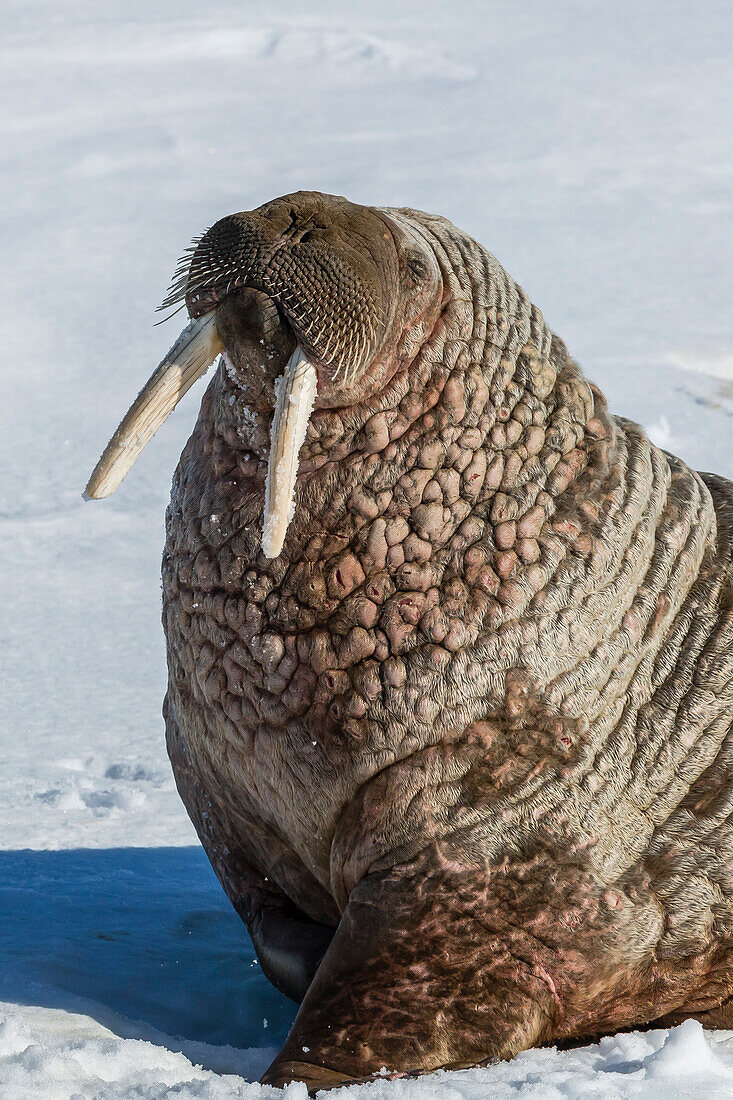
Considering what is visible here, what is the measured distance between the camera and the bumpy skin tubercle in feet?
9.02

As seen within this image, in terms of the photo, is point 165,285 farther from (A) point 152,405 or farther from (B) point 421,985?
(B) point 421,985

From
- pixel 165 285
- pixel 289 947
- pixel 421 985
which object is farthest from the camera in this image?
pixel 165 285

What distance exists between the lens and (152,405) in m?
2.75

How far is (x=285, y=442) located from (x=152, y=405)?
0.31m

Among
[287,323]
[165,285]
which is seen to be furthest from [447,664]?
[165,285]

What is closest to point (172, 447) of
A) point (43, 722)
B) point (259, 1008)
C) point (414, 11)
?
point (43, 722)

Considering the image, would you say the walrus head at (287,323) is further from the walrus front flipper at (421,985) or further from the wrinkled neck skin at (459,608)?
the walrus front flipper at (421,985)

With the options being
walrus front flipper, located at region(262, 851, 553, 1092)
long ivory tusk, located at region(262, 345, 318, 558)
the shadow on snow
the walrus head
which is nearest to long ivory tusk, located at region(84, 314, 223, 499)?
the walrus head

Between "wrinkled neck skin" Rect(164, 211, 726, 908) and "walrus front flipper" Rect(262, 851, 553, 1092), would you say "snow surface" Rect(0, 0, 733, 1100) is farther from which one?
"wrinkled neck skin" Rect(164, 211, 726, 908)

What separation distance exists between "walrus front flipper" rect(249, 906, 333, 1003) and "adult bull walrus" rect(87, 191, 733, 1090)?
0.75ft

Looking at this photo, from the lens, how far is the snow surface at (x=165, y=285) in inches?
124

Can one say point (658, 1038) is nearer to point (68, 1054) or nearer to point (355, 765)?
point (355, 765)

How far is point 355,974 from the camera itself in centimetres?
277

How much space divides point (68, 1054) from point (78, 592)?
436cm
